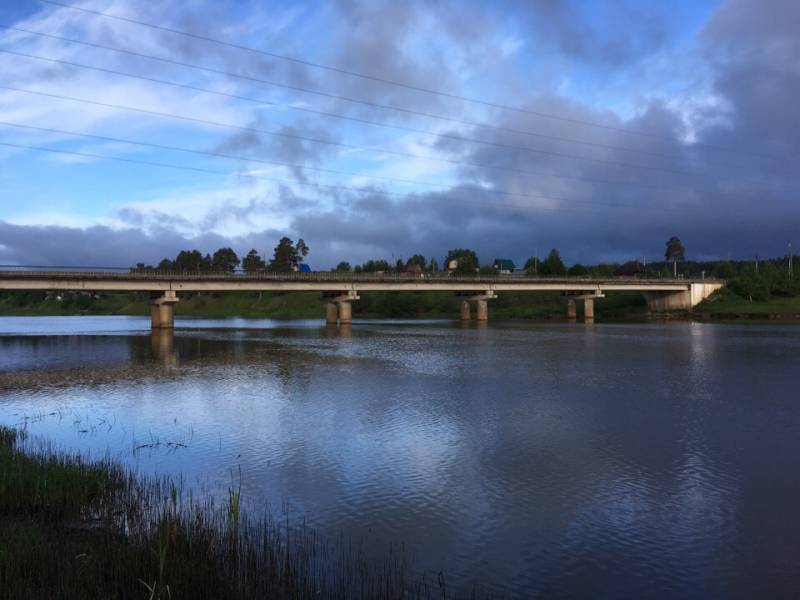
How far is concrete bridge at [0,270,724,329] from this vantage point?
293 ft

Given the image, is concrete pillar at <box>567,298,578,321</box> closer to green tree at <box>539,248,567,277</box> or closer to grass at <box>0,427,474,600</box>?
green tree at <box>539,248,567,277</box>

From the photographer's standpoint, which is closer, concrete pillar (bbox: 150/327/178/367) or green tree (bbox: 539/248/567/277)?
concrete pillar (bbox: 150/327/178/367)

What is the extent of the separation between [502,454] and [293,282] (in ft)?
304

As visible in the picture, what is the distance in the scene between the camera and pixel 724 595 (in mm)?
10117

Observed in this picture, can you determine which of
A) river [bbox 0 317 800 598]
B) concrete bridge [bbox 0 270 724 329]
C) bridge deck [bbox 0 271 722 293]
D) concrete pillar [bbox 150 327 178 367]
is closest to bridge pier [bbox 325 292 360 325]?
concrete bridge [bbox 0 270 724 329]

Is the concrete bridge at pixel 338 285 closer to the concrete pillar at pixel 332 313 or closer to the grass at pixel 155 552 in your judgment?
the concrete pillar at pixel 332 313

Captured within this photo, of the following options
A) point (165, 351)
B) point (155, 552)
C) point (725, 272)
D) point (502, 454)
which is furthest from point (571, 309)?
point (155, 552)

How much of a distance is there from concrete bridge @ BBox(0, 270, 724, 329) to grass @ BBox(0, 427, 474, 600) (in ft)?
269

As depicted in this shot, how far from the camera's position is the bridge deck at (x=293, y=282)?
86875 millimetres

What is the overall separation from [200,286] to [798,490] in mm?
93992

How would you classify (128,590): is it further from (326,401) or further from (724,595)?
(326,401)

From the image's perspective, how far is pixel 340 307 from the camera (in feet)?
386

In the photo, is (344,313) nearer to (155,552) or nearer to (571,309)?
(571,309)

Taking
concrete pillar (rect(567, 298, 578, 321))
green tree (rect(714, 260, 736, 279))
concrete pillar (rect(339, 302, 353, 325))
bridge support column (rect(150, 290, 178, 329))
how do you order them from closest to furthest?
bridge support column (rect(150, 290, 178, 329)) → concrete pillar (rect(339, 302, 353, 325)) → concrete pillar (rect(567, 298, 578, 321)) → green tree (rect(714, 260, 736, 279))
